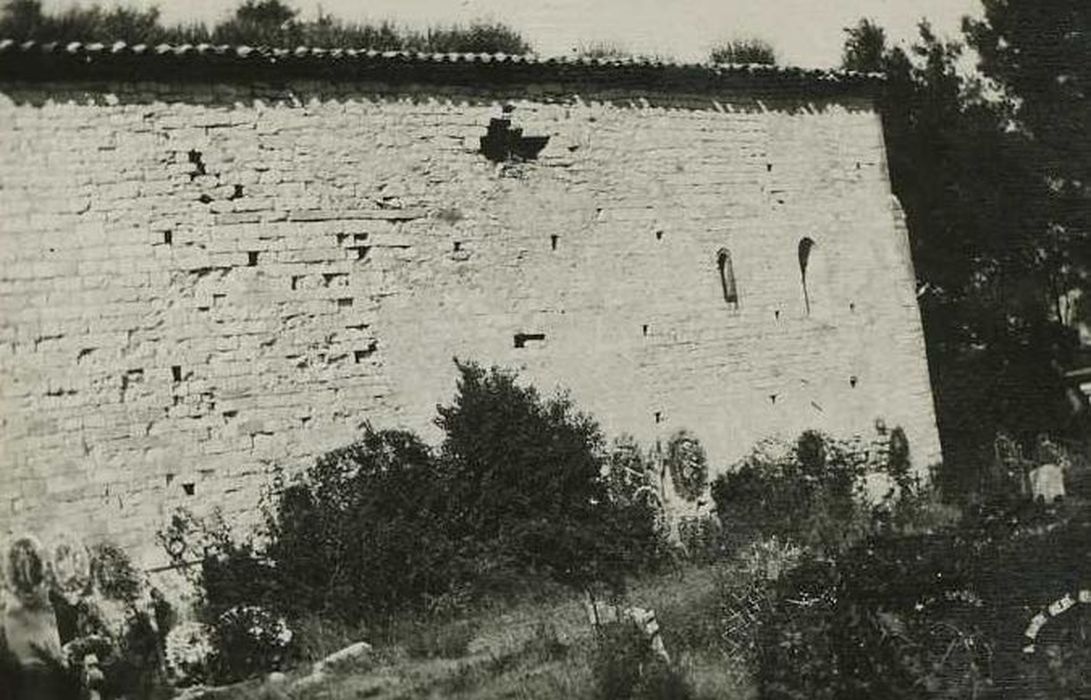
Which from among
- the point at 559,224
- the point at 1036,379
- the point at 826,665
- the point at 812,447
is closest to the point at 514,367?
the point at 559,224

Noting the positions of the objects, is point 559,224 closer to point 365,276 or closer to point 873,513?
point 365,276

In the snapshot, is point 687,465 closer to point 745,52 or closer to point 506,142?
point 506,142

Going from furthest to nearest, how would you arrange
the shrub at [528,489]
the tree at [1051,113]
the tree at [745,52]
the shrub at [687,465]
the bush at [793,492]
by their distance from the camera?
the tree at [1051,113] → the tree at [745,52] → the shrub at [687,465] → the bush at [793,492] → the shrub at [528,489]

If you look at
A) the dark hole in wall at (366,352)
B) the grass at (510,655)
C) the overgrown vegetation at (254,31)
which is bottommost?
the grass at (510,655)

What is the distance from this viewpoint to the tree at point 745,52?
613 inches

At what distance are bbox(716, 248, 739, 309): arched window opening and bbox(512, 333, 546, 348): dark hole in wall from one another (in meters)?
2.76

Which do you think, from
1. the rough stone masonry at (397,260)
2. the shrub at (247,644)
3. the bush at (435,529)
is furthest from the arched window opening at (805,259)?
the shrub at (247,644)

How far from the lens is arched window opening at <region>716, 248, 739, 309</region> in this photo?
543 inches

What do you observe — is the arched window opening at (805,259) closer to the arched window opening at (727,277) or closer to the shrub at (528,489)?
the arched window opening at (727,277)

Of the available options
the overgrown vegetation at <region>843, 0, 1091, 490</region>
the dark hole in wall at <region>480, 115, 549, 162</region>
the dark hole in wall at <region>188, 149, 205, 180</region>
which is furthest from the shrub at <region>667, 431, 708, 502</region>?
the dark hole in wall at <region>188, 149, 205, 180</region>

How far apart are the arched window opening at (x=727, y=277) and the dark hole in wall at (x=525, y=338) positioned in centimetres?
276

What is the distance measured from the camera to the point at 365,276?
37.5 feet

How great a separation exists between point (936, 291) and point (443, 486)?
1282 centimetres

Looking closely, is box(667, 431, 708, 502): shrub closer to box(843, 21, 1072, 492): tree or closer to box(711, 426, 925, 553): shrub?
box(711, 426, 925, 553): shrub
